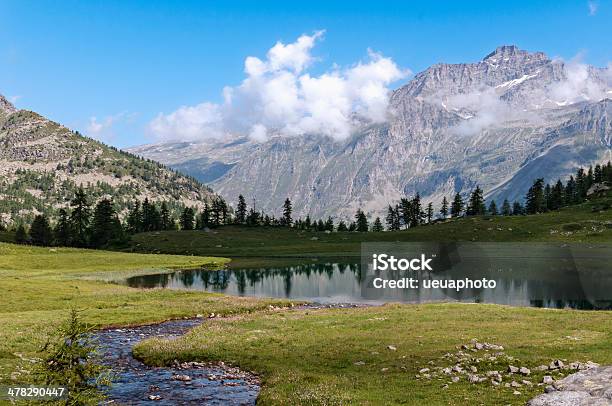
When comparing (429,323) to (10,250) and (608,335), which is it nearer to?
(608,335)

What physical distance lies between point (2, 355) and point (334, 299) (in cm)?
5096

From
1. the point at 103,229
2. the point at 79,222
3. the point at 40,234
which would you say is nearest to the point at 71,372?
the point at 103,229

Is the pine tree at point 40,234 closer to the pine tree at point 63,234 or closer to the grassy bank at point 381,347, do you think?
the pine tree at point 63,234

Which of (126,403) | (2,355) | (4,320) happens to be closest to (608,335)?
(126,403)

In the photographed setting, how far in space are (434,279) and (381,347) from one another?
72857 mm

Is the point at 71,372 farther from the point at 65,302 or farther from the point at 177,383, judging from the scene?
the point at 65,302

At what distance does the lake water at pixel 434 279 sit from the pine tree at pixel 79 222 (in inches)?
3296

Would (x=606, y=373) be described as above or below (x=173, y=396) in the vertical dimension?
above

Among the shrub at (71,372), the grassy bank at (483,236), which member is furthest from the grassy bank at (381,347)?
the grassy bank at (483,236)

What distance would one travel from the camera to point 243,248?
7520 inches

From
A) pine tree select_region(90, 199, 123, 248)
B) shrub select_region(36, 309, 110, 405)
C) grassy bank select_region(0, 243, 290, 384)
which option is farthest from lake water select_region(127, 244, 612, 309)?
pine tree select_region(90, 199, 123, 248)

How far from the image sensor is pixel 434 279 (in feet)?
351

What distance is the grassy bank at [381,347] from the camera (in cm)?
2748

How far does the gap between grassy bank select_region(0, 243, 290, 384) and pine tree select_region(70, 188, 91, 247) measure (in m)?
66.2
